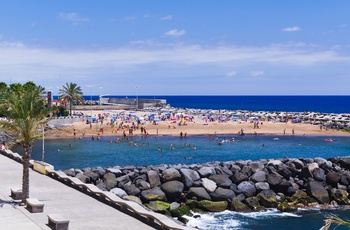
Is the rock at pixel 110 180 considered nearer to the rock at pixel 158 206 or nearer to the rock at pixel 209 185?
the rock at pixel 158 206

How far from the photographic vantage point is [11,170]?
28.0 m

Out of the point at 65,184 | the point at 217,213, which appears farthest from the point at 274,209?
the point at 65,184

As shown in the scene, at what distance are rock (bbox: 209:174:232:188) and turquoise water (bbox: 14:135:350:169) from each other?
16028 mm

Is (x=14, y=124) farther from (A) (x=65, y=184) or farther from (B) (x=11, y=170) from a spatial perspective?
(B) (x=11, y=170)

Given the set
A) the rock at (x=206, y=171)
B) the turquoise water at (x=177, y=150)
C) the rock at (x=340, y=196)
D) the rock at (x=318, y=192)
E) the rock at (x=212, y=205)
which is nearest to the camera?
the rock at (x=212, y=205)

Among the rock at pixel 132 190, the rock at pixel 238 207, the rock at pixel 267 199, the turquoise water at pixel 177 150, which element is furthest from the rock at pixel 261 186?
the turquoise water at pixel 177 150

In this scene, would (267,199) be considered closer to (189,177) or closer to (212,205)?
(212,205)

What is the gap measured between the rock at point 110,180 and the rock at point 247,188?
24.9ft

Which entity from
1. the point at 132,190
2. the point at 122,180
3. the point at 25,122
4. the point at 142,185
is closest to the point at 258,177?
the point at 142,185

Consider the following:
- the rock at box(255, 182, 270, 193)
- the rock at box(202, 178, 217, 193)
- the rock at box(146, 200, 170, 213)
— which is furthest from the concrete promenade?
the rock at box(255, 182, 270, 193)

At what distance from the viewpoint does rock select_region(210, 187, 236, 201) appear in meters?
28.8

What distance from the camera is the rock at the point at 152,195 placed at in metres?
27.8

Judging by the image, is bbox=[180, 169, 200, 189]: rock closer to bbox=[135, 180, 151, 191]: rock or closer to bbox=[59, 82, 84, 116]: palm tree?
bbox=[135, 180, 151, 191]: rock

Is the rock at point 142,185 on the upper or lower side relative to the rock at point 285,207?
upper
